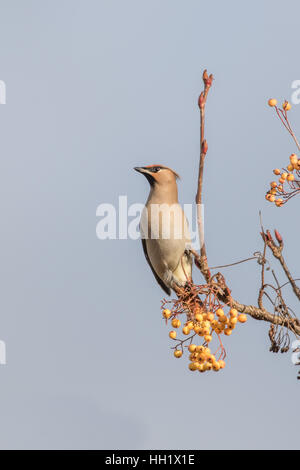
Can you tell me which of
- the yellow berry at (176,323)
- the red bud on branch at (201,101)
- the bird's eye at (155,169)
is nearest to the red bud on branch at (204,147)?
the red bud on branch at (201,101)

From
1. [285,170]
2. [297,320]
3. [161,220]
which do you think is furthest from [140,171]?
[297,320]

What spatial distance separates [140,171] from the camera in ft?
17.8

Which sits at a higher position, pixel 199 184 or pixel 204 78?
pixel 204 78

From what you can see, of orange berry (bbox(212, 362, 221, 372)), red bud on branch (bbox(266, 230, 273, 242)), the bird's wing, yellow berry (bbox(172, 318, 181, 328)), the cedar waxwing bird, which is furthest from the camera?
the bird's wing

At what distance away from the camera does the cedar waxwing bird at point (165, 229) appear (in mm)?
5215

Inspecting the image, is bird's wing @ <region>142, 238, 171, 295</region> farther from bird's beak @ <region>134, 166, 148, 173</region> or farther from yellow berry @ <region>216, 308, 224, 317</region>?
yellow berry @ <region>216, 308, 224, 317</region>

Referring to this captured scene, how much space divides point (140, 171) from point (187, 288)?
204cm

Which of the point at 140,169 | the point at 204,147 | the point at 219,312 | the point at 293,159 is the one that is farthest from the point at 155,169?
the point at 204,147

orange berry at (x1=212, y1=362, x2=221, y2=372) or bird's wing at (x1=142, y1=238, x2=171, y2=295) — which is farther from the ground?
bird's wing at (x1=142, y1=238, x2=171, y2=295)

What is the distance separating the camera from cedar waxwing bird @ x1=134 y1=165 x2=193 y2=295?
A: 521 centimetres

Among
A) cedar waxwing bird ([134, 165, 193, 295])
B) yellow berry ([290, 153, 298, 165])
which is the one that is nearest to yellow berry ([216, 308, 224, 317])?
yellow berry ([290, 153, 298, 165])

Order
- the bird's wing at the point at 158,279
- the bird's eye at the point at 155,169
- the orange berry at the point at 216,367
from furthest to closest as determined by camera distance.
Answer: the bird's wing at the point at 158,279
the bird's eye at the point at 155,169
the orange berry at the point at 216,367

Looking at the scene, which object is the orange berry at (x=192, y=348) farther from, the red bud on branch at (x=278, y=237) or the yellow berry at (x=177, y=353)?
the red bud on branch at (x=278, y=237)
